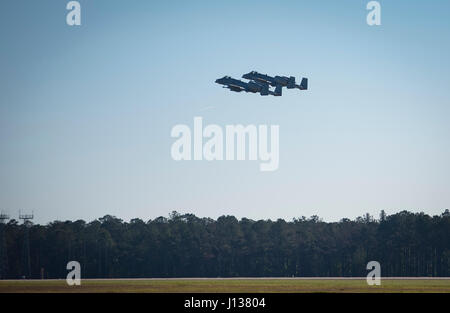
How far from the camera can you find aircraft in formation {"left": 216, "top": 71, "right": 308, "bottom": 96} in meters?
125

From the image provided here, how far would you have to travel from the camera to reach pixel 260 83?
425 ft

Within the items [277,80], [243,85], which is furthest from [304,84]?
[243,85]

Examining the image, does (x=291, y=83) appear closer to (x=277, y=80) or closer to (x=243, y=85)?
(x=277, y=80)

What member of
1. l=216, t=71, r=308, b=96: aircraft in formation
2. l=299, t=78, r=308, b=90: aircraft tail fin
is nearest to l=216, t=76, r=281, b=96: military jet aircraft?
l=216, t=71, r=308, b=96: aircraft in formation

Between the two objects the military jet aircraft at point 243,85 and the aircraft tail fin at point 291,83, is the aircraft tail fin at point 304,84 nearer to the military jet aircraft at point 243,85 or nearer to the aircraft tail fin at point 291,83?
the aircraft tail fin at point 291,83

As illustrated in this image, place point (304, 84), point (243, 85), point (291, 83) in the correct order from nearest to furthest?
point (243, 85), point (291, 83), point (304, 84)

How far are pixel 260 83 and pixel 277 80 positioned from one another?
3253mm

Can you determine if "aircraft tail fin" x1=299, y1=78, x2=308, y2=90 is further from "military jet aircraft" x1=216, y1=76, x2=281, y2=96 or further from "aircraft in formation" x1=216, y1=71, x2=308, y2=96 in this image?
"military jet aircraft" x1=216, y1=76, x2=281, y2=96

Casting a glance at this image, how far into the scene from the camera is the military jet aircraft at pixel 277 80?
421ft

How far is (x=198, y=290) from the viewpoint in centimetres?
10444

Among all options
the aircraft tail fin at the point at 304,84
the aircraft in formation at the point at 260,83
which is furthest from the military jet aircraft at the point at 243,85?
the aircraft tail fin at the point at 304,84
